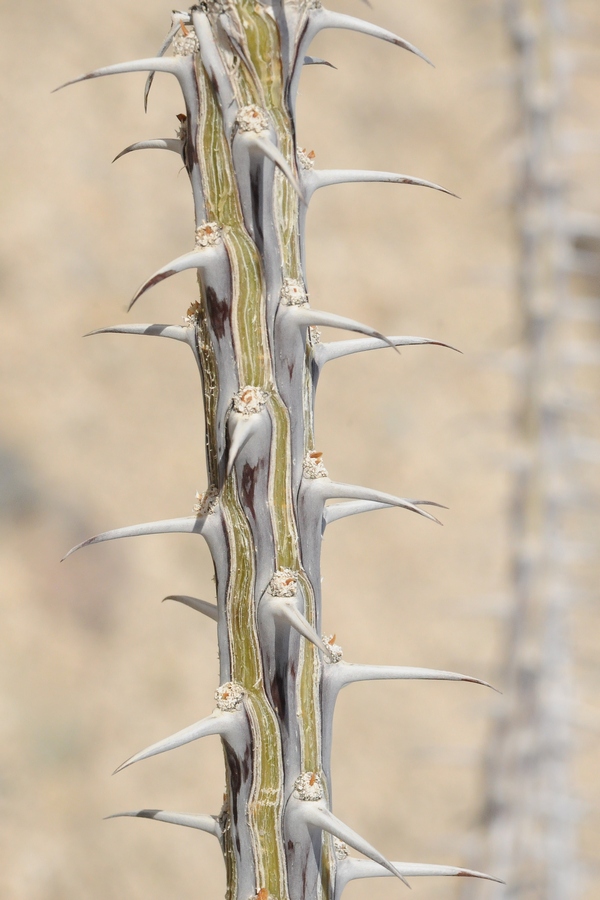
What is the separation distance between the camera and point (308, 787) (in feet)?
2.98

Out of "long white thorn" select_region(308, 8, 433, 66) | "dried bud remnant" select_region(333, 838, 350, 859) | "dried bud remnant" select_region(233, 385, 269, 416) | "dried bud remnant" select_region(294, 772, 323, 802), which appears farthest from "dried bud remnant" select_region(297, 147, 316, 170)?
"dried bud remnant" select_region(333, 838, 350, 859)

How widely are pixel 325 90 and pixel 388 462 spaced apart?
8.23 ft

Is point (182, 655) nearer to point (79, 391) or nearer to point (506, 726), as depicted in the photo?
point (79, 391)

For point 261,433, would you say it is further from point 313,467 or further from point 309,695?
point 309,695

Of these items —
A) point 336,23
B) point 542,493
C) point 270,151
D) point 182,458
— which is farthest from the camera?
point 182,458

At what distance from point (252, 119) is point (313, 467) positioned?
35 cm

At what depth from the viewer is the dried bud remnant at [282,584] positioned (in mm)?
874

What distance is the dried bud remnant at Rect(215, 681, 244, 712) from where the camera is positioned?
0.90 meters

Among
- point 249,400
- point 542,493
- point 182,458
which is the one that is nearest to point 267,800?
point 249,400

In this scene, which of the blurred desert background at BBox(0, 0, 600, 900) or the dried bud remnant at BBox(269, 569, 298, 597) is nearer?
the dried bud remnant at BBox(269, 569, 298, 597)

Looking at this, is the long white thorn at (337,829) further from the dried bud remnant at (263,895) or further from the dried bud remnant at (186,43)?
the dried bud remnant at (186,43)

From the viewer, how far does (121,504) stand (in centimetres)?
438

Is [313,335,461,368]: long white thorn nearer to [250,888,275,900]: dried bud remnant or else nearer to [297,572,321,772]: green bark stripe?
[297,572,321,772]: green bark stripe

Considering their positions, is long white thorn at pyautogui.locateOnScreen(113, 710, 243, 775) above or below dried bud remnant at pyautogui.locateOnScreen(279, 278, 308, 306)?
below
